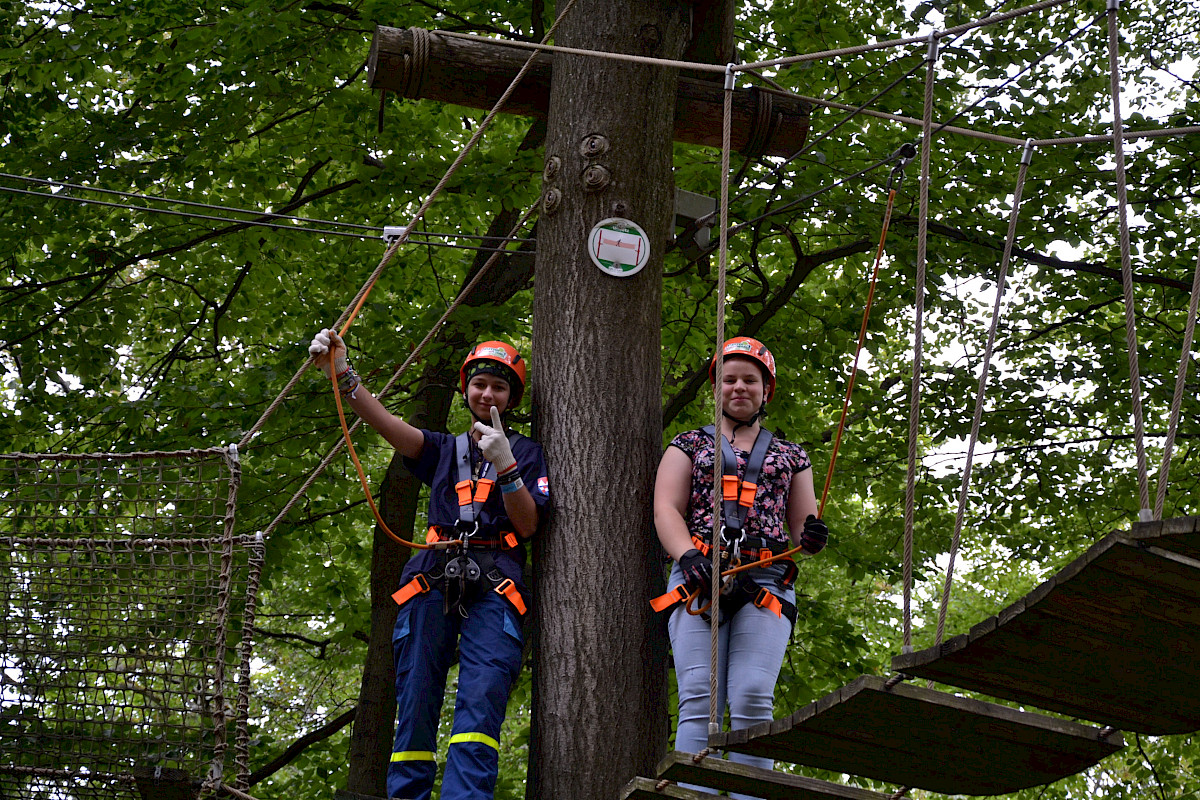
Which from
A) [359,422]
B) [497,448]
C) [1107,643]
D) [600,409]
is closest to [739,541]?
[600,409]

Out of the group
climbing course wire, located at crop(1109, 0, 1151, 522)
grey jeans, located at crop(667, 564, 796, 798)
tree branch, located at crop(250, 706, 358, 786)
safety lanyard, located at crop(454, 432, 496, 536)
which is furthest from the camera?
tree branch, located at crop(250, 706, 358, 786)

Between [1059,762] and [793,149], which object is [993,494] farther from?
[1059,762]

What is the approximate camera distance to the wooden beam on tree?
448cm

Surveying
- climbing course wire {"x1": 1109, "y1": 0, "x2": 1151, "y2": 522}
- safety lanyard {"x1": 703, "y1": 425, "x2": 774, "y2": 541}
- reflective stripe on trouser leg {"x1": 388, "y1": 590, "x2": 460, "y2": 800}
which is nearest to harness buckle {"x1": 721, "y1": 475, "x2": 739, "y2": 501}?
safety lanyard {"x1": 703, "y1": 425, "x2": 774, "y2": 541}

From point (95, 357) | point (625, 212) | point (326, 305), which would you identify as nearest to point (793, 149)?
point (625, 212)

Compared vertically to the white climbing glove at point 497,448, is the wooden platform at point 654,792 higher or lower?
lower

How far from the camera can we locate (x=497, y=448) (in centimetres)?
367

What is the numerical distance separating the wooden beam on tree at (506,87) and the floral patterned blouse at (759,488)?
1459mm

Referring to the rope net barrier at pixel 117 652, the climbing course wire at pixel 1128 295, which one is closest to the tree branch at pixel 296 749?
the rope net barrier at pixel 117 652

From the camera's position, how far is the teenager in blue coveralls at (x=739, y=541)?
138 inches

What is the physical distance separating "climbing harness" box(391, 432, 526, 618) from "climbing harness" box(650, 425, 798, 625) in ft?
1.68

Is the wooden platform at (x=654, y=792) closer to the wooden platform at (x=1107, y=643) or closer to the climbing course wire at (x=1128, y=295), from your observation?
the wooden platform at (x=1107, y=643)

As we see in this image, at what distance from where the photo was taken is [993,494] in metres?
7.40

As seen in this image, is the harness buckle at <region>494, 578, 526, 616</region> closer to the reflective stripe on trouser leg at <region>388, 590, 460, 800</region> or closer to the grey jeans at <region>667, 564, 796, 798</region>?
the reflective stripe on trouser leg at <region>388, 590, 460, 800</region>
